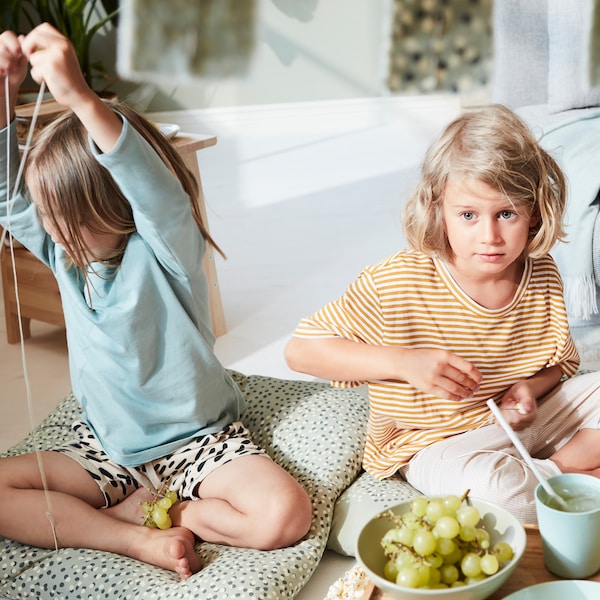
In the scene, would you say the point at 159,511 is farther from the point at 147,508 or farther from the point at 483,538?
the point at 483,538

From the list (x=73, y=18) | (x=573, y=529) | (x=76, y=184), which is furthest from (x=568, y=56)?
(x=73, y=18)

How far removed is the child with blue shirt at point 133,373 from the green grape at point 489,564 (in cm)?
52

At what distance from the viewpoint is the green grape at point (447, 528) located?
806 millimetres

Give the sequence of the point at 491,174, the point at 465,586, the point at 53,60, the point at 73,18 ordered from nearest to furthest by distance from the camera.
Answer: the point at 465,586, the point at 53,60, the point at 491,174, the point at 73,18

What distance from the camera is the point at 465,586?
793mm

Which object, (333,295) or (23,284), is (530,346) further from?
(23,284)

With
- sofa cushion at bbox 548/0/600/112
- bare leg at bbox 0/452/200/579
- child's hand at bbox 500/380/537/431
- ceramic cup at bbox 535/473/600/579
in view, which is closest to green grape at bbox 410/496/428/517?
ceramic cup at bbox 535/473/600/579

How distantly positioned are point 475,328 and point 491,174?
0.23 meters

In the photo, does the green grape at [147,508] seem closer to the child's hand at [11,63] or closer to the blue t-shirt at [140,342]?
the blue t-shirt at [140,342]

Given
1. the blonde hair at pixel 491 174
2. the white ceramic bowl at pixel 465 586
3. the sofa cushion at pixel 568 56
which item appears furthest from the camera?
the sofa cushion at pixel 568 56

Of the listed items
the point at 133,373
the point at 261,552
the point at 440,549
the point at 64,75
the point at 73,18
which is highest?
the point at 64,75

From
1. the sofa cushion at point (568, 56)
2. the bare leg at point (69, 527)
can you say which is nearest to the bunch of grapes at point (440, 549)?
the bare leg at point (69, 527)

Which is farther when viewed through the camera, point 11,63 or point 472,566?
point 11,63

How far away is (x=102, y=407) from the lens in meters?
1.41
